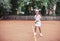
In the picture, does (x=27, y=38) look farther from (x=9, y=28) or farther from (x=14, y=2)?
(x=14, y=2)

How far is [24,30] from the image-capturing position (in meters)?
3.02

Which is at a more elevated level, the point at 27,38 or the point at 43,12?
the point at 43,12

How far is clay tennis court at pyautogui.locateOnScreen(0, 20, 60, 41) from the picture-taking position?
2.99 m

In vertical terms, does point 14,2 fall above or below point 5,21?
above

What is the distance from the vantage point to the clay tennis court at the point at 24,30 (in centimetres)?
299

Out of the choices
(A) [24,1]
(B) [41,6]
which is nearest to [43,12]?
(B) [41,6]

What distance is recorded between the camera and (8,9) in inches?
118

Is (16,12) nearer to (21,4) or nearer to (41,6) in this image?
(21,4)

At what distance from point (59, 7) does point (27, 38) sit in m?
0.60

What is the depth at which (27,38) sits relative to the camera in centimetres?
301

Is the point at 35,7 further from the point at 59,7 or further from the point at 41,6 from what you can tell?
the point at 59,7

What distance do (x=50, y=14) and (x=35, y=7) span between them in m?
0.22

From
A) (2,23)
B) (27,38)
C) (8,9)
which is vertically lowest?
(27,38)

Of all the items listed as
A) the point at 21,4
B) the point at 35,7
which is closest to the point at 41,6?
the point at 35,7
